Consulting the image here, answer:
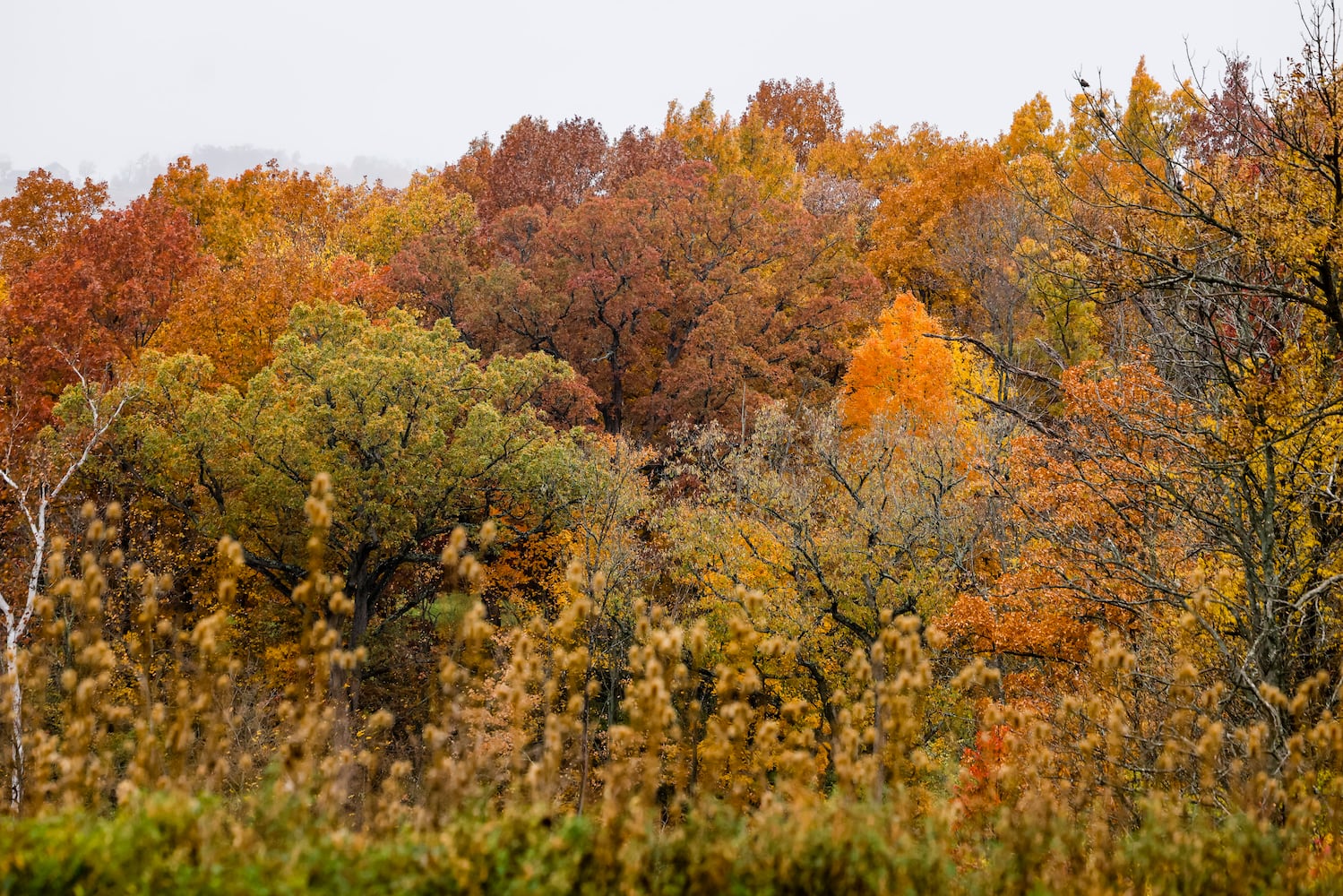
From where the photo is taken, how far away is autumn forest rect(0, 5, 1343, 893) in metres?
3.75

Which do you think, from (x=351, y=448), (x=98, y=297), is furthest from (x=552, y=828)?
(x=98, y=297)

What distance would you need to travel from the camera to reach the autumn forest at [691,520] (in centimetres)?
375

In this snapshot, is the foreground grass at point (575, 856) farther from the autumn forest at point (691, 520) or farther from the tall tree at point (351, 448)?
the tall tree at point (351, 448)

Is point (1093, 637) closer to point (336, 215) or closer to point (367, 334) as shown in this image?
point (367, 334)

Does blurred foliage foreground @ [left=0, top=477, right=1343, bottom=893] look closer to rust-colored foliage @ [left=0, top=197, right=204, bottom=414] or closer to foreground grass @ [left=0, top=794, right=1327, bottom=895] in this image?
foreground grass @ [left=0, top=794, right=1327, bottom=895]

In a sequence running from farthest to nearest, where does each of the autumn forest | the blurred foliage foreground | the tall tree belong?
the tall tree < the autumn forest < the blurred foliage foreground

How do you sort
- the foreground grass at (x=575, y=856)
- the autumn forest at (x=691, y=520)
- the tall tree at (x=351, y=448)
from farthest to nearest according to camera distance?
the tall tree at (x=351, y=448)
the autumn forest at (x=691, y=520)
the foreground grass at (x=575, y=856)

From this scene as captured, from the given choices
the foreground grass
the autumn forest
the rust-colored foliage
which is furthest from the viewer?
the rust-colored foliage

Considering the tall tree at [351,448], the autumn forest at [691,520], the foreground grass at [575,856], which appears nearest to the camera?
the foreground grass at [575,856]

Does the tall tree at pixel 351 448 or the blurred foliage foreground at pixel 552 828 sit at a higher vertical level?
the tall tree at pixel 351 448

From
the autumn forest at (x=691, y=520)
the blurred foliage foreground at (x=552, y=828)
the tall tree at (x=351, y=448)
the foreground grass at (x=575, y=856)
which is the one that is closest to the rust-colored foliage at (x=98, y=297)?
the autumn forest at (x=691, y=520)

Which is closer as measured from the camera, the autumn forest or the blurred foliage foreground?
the blurred foliage foreground

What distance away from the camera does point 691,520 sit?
63.0 ft

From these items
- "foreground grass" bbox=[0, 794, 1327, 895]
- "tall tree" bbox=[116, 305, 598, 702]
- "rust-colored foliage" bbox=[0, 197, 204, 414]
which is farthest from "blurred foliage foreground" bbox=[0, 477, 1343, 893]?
"rust-colored foliage" bbox=[0, 197, 204, 414]
